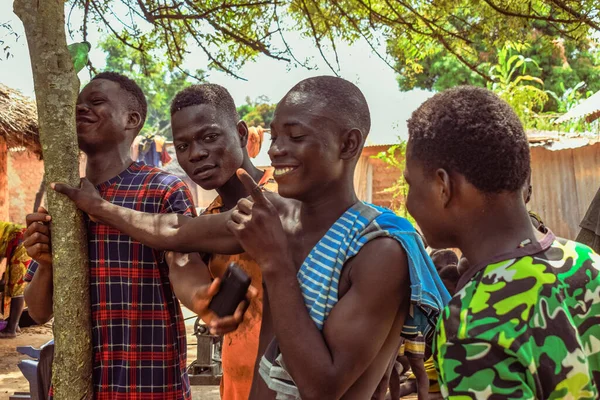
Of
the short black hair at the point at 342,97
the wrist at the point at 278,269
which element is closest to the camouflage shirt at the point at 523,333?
the wrist at the point at 278,269

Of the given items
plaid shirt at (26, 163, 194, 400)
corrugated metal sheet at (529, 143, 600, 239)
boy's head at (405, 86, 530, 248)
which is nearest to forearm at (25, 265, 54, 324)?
plaid shirt at (26, 163, 194, 400)

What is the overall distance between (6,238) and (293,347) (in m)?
7.27

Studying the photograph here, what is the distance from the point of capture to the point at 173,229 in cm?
200

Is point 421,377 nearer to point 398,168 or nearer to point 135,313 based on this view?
point 135,313

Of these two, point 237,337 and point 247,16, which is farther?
point 247,16

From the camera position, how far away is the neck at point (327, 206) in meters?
1.80

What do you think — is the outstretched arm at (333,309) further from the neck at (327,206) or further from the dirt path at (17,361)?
the dirt path at (17,361)

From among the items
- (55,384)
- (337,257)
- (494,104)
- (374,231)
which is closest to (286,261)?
(337,257)

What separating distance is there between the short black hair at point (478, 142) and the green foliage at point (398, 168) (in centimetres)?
744

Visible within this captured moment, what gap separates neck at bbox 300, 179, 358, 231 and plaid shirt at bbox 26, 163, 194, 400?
563 millimetres

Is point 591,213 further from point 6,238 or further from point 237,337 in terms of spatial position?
point 6,238

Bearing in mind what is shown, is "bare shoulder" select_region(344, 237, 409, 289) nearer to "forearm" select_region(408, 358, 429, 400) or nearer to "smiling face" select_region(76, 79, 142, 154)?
"smiling face" select_region(76, 79, 142, 154)

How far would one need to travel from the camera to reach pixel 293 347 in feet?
4.88

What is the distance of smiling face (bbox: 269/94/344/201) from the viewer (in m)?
1.75
